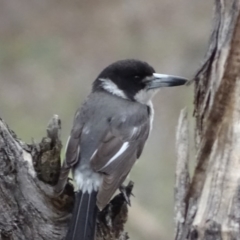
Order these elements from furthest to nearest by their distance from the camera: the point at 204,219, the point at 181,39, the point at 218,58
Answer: the point at 181,39 → the point at 218,58 → the point at 204,219

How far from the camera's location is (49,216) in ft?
10.8

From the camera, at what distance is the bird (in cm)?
349

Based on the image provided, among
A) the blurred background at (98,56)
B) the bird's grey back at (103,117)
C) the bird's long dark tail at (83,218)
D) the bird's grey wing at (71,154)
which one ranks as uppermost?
the blurred background at (98,56)

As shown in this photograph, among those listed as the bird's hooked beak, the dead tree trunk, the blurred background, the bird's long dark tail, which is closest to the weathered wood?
the dead tree trunk

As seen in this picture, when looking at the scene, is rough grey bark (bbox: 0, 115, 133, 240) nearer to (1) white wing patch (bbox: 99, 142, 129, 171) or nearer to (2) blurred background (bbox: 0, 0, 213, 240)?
(1) white wing patch (bbox: 99, 142, 129, 171)

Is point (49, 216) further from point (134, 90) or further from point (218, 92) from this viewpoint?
point (134, 90)

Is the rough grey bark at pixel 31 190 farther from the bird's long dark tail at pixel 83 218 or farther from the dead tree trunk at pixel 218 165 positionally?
the dead tree trunk at pixel 218 165

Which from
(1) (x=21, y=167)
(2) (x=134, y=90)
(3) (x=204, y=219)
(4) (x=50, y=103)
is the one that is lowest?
(3) (x=204, y=219)

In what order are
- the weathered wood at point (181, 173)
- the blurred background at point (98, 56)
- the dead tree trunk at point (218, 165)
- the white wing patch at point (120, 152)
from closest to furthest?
1. the dead tree trunk at point (218, 165)
2. the weathered wood at point (181, 173)
3. the white wing patch at point (120, 152)
4. the blurred background at point (98, 56)

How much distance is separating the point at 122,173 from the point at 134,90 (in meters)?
0.85

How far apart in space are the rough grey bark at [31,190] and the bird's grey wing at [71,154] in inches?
1.4

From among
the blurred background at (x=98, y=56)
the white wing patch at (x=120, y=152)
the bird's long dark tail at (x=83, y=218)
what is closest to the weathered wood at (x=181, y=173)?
the bird's long dark tail at (x=83, y=218)

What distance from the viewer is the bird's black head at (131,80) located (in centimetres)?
449

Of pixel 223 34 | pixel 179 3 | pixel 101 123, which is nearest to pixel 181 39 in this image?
pixel 179 3
